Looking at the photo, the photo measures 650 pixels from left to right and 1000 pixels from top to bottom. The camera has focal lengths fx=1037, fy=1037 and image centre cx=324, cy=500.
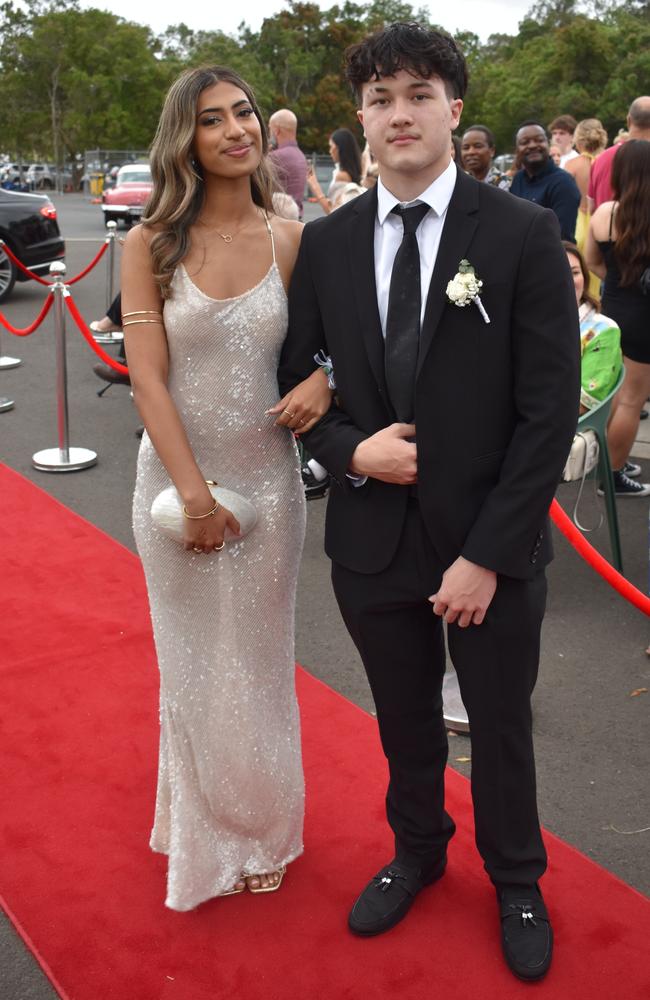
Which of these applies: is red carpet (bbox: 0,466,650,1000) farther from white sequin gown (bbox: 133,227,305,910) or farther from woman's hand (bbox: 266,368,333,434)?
woman's hand (bbox: 266,368,333,434)

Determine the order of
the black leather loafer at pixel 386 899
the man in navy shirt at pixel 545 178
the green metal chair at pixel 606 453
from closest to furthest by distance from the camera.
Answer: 1. the black leather loafer at pixel 386 899
2. the green metal chair at pixel 606 453
3. the man in navy shirt at pixel 545 178

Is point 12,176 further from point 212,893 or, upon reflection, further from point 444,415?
point 444,415

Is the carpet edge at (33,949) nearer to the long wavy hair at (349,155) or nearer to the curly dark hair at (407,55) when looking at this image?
the curly dark hair at (407,55)

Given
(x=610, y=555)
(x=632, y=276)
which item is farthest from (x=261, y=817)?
(x=632, y=276)

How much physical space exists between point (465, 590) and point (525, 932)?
39.0 inches

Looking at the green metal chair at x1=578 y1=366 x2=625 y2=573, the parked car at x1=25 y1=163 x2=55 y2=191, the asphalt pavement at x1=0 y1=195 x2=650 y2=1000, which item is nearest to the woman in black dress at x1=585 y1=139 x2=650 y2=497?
the asphalt pavement at x1=0 y1=195 x2=650 y2=1000

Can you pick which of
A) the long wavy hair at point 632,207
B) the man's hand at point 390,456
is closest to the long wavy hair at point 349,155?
the long wavy hair at point 632,207

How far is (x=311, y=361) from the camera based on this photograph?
2.61 m

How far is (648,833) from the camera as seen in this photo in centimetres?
326

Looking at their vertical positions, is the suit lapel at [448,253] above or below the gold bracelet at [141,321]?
above

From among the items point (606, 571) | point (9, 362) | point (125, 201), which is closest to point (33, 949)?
point (606, 571)

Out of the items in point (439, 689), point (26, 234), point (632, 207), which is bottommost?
point (26, 234)

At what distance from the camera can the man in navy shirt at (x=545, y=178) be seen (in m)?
7.32

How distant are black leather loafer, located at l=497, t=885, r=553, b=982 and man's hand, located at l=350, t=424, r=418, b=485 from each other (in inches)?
46.1
